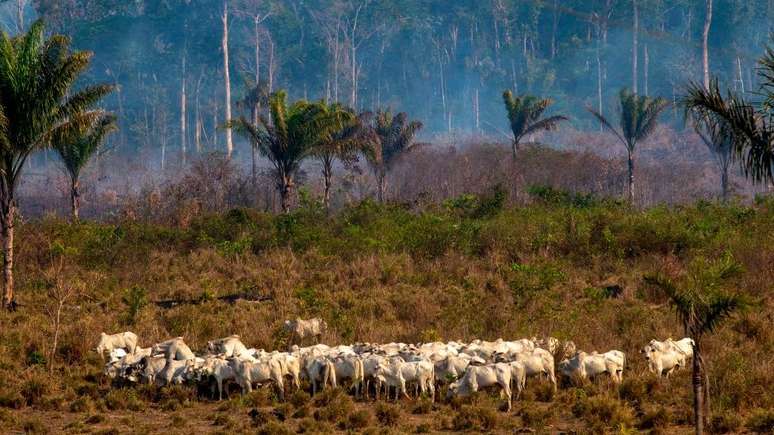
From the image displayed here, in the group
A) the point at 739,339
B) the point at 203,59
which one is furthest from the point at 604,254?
the point at 203,59

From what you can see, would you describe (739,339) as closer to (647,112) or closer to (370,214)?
(370,214)

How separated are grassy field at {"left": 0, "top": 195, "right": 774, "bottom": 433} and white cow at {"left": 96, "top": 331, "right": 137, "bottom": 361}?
0.98 feet

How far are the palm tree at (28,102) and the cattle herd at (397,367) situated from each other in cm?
856

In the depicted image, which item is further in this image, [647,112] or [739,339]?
[647,112]

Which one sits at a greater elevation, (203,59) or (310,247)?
(203,59)

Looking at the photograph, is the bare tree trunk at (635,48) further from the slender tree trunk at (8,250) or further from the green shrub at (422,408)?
the green shrub at (422,408)

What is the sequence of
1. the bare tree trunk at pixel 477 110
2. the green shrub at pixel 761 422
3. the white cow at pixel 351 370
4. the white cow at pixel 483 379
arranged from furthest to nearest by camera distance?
1. the bare tree trunk at pixel 477 110
2. the white cow at pixel 351 370
3. the white cow at pixel 483 379
4. the green shrub at pixel 761 422

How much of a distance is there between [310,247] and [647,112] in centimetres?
2884

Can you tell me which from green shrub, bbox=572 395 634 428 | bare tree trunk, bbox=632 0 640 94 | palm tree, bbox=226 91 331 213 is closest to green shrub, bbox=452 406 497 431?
green shrub, bbox=572 395 634 428

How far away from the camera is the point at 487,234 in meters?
30.6

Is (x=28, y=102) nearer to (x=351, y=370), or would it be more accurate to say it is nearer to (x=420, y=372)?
(x=351, y=370)

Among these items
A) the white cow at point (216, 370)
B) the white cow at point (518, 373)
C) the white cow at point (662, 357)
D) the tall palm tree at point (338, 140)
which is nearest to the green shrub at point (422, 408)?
the white cow at point (518, 373)

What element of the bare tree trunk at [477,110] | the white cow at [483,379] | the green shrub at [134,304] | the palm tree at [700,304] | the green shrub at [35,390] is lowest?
the green shrub at [35,390]

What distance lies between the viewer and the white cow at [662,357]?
15836 millimetres
